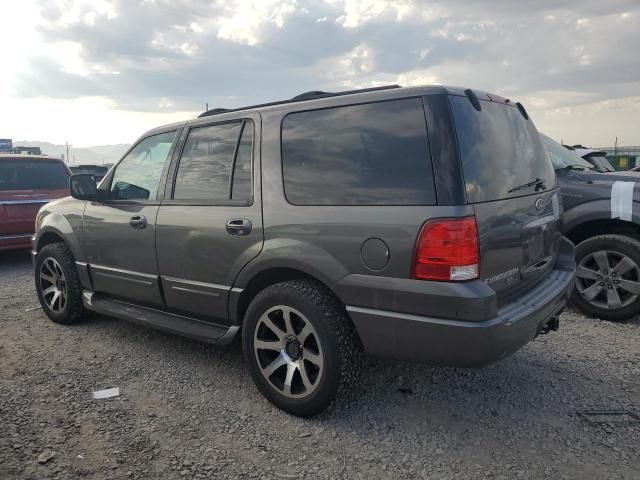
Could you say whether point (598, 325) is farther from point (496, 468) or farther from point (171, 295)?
point (171, 295)

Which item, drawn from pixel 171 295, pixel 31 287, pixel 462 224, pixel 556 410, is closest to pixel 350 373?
pixel 462 224

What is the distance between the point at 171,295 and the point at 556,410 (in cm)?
268

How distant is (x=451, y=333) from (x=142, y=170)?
9.08ft

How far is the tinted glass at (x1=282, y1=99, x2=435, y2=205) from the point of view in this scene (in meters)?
2.48

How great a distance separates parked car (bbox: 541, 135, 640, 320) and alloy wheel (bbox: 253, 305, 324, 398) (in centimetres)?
309

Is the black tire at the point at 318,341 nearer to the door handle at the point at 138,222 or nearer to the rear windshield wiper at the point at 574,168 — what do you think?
the door handle at the point at 138,222

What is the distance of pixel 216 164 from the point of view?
3.37 m

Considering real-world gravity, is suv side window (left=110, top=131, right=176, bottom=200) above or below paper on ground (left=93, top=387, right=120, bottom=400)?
above

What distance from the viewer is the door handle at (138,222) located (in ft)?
12.0

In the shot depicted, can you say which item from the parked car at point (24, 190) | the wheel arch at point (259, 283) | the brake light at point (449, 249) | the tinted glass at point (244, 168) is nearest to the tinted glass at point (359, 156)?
the brake light at point (449, 249)

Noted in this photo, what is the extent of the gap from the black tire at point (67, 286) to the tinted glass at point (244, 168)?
85.5 inches

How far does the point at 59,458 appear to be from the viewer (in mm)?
2562

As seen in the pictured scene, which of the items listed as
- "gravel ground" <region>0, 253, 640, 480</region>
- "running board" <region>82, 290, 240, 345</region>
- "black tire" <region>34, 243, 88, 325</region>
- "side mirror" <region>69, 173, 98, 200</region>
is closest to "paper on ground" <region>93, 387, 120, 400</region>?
"gravel ground" <region>0, 253, 640, 480</region>

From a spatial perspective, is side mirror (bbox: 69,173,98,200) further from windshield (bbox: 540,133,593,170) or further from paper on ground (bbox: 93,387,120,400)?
windshield (bbox: 540,133,593,170)
